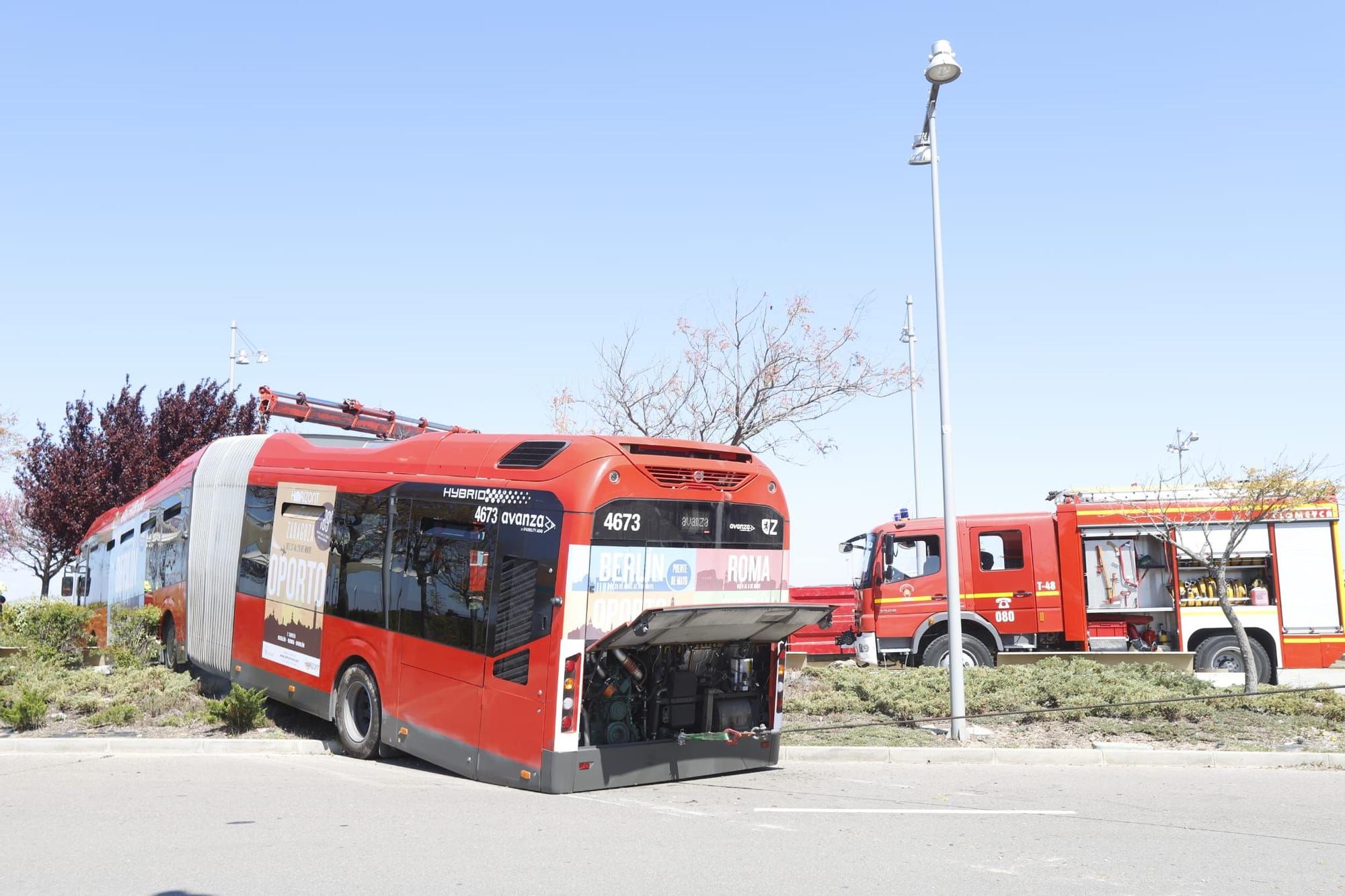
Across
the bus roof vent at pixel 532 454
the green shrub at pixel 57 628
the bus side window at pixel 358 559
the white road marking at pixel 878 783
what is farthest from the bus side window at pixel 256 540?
the white road marking at pixel 878 783

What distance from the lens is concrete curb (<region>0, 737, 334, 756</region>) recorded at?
36.8 ft

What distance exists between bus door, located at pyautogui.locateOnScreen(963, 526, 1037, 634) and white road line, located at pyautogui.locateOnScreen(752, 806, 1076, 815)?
30.2ft

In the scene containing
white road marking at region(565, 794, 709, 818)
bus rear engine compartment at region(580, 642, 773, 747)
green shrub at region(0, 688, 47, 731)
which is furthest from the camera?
green shrub at region(0, 688, 47, 731)

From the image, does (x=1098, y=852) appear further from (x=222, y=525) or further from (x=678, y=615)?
(x=222, y=525)

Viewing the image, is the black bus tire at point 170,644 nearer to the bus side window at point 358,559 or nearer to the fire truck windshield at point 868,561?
the bus side window at point 358,559

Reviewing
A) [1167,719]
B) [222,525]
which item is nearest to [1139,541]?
[1167,719]

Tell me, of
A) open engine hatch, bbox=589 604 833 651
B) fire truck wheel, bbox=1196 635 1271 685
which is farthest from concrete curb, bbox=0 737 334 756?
fire truck wheel, bbox=1196 635 1271 685

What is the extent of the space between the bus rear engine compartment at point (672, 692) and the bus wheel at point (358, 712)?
114 inches

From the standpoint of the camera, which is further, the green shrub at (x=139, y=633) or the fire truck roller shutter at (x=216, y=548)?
the green shrub at (x=139, y=633)

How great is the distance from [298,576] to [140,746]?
7.75 ft

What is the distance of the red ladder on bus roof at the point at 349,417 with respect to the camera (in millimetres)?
15758

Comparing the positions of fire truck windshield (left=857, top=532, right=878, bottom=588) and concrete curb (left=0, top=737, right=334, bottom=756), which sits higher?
fire truck windshield (left=857, top=532, right=878, bottom=588)

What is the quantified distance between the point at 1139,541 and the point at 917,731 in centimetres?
720

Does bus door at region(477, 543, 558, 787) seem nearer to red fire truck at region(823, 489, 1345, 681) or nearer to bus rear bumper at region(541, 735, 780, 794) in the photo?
bus rear bumper at region(541, 735, 780, 794)
